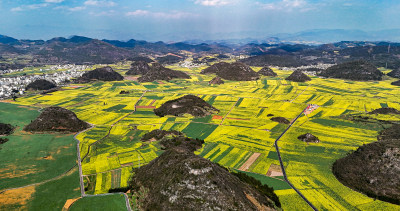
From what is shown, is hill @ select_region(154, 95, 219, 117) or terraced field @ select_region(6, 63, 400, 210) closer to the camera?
terraced field @ select_region(6, 63, 400, 210)

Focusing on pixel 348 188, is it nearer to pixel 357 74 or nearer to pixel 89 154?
pixel 89 154

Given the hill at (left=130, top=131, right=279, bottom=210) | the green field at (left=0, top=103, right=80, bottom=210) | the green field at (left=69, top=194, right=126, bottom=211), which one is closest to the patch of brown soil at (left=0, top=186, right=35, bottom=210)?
the green field at (left=0, top=103, right=80, bottom=210)

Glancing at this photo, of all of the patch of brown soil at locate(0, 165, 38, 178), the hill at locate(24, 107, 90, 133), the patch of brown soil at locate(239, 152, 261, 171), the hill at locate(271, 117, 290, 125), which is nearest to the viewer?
the patch of brown soil at locate(0, 165, 38, 178)

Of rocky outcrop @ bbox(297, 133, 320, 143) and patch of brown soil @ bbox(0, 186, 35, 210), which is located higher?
rocky outcrop @ bbox(297, 133, 320, 143)

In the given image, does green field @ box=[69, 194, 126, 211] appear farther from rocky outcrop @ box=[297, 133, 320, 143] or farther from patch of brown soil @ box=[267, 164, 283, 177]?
rocky outcrop @ box=[297, 133, 320, 143]

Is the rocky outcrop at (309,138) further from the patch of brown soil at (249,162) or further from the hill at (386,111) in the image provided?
the hill at (386,111)

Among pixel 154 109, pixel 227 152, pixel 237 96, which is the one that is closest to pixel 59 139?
pixel 154 109

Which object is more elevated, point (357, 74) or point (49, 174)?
point (357, 74)
